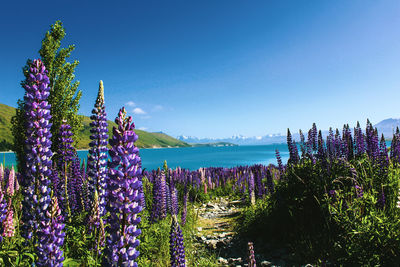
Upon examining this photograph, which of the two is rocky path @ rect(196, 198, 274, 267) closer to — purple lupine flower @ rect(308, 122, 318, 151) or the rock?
the rock

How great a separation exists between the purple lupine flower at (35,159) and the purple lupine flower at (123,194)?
1.33 m

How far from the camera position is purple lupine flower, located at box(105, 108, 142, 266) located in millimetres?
1973

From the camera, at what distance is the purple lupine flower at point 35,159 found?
280cm

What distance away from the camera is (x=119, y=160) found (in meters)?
2.00

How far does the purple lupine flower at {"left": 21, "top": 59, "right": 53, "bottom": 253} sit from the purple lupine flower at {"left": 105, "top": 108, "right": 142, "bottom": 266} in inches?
52.2

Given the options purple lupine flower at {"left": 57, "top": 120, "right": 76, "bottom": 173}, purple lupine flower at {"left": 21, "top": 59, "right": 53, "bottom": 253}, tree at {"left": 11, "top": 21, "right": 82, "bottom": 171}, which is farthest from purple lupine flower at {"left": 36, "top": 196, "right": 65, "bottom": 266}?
tree at {"left": 11, "top": 21, "right": 82, "bottom": 171}

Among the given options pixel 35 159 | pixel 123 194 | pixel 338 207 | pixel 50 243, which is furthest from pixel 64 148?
pixel 338 207

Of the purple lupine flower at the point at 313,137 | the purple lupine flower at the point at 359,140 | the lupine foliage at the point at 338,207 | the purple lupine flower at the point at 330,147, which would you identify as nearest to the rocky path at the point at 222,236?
the lupine foliage at the point at 338,207

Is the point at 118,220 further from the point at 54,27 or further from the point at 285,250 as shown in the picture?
the point at 54,27

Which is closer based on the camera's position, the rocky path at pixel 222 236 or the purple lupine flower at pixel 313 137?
the rocky path at pixel 222 236

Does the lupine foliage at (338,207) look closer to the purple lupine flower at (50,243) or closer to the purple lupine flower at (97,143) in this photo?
the purple lupine flower at (97,143)

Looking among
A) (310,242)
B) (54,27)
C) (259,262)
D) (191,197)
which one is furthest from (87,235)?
(54,27)

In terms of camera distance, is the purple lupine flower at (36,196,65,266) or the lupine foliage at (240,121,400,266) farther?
the lupine foliage at (240,121,400,266)

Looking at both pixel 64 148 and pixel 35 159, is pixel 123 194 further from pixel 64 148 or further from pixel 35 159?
pixel 64 148
